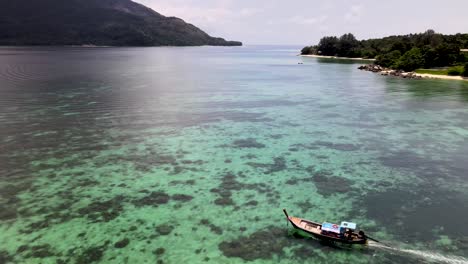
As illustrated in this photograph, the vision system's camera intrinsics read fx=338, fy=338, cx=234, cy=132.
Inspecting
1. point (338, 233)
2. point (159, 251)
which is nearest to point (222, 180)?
point (159, 251)

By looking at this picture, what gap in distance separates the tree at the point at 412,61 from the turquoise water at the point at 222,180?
8259 cm

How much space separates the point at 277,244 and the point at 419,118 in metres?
54.6

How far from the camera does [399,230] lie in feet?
93.2

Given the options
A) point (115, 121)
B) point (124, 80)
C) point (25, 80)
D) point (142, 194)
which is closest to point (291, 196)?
point (142, 194)

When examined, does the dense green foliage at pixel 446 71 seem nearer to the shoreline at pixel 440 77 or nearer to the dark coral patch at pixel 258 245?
the shoreline at pixel 440 77

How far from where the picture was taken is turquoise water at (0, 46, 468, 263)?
2630 cm

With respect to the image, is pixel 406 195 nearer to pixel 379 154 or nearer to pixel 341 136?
pixel 379 154

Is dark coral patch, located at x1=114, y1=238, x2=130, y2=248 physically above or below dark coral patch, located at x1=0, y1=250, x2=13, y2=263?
above

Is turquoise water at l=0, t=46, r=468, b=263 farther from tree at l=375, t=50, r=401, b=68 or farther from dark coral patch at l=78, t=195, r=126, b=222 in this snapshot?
tree at l=375, t=50, r=401, b=68

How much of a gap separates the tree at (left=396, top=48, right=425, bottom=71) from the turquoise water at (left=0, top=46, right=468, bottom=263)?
82.6 metres

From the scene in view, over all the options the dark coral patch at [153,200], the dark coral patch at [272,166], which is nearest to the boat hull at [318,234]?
the dark coral patch at [153,200]

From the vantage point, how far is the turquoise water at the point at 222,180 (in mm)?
26297

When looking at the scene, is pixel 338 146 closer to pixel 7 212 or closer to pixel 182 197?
pixel 182 197

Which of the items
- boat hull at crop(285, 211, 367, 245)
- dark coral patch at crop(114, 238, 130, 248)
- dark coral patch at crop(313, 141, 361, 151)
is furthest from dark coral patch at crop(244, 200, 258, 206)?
dark coral patch at crop(313, 141, 361, 151)
